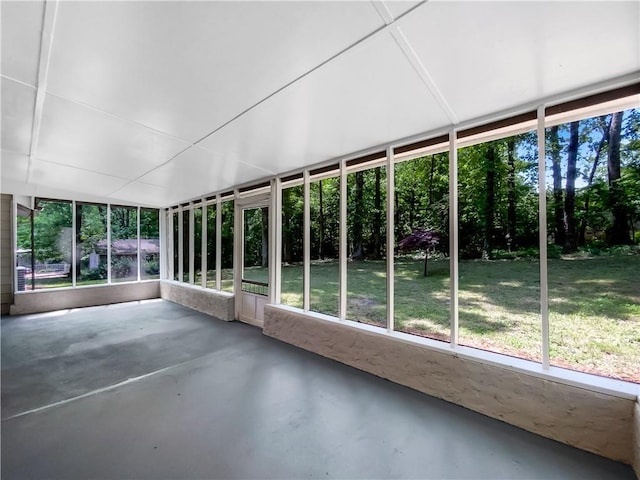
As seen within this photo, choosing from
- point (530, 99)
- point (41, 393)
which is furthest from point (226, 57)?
point (41, 393)

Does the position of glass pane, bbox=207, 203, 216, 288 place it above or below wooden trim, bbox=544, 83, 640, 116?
below

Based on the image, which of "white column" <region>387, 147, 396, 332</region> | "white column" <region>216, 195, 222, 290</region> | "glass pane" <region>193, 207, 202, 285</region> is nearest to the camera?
"white column" <region>387, 147, 396, 332</region>

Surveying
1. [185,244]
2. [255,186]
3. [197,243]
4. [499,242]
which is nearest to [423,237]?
[499,242]

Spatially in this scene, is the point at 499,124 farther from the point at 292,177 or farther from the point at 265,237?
the point at 265,237

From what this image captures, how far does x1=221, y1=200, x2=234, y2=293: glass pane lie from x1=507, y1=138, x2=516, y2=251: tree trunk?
482 cm

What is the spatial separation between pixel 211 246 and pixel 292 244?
251cm

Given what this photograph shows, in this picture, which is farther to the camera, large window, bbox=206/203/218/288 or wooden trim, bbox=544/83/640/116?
large window, bbox=206/203/218/288

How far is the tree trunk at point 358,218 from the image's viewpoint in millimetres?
4789

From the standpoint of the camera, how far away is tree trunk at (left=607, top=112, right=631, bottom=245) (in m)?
2.49

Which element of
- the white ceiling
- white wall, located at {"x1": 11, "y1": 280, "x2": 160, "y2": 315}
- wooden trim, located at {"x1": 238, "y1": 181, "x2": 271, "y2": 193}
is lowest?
white wall, located at {"x1": 11, "y1": 280, "x2": 160, "y2": 315}

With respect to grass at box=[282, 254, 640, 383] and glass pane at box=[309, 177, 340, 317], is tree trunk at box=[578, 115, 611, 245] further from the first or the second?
glass pane at box=[309, 177, 340, 317]

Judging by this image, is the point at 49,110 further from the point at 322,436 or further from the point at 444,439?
the point at 444,439

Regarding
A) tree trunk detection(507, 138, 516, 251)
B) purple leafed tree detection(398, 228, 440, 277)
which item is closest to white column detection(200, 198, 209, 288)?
purple leafed tree detection(398, 228, 440, 277)

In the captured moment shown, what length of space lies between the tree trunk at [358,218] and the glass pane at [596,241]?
2.53 metres
